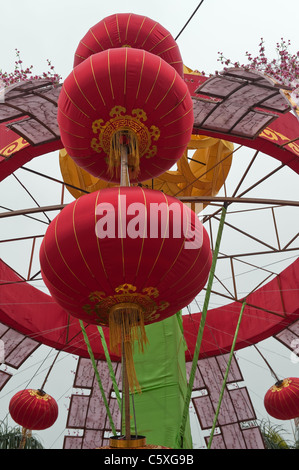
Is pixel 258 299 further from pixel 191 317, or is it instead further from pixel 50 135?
pixel 50 135

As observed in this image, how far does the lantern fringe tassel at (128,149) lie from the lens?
195 inches

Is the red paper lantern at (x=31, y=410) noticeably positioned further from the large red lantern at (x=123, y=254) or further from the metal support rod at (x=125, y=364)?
the large red lantern at (x=123, y=254)

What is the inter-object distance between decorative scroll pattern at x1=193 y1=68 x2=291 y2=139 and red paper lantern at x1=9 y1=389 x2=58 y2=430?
7.27m

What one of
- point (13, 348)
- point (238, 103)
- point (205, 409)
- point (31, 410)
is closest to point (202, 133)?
point (238, 103)

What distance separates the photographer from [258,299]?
1225 centimetres

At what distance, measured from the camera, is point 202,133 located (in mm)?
7824

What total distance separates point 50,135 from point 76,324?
21.4ft

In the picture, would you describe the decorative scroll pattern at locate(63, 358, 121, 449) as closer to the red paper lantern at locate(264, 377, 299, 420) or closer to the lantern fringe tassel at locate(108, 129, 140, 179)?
the red paper lantern at locate(264, 377, 299, 420)

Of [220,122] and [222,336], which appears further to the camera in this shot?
[222,336]

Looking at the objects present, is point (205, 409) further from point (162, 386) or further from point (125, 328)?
point (125, 328)

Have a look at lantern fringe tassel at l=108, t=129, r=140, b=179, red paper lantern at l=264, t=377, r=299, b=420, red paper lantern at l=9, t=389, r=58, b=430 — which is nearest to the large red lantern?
lantern fringe tassel at l=108, t=129, r=140, b=179

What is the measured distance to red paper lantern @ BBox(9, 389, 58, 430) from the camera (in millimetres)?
10641
